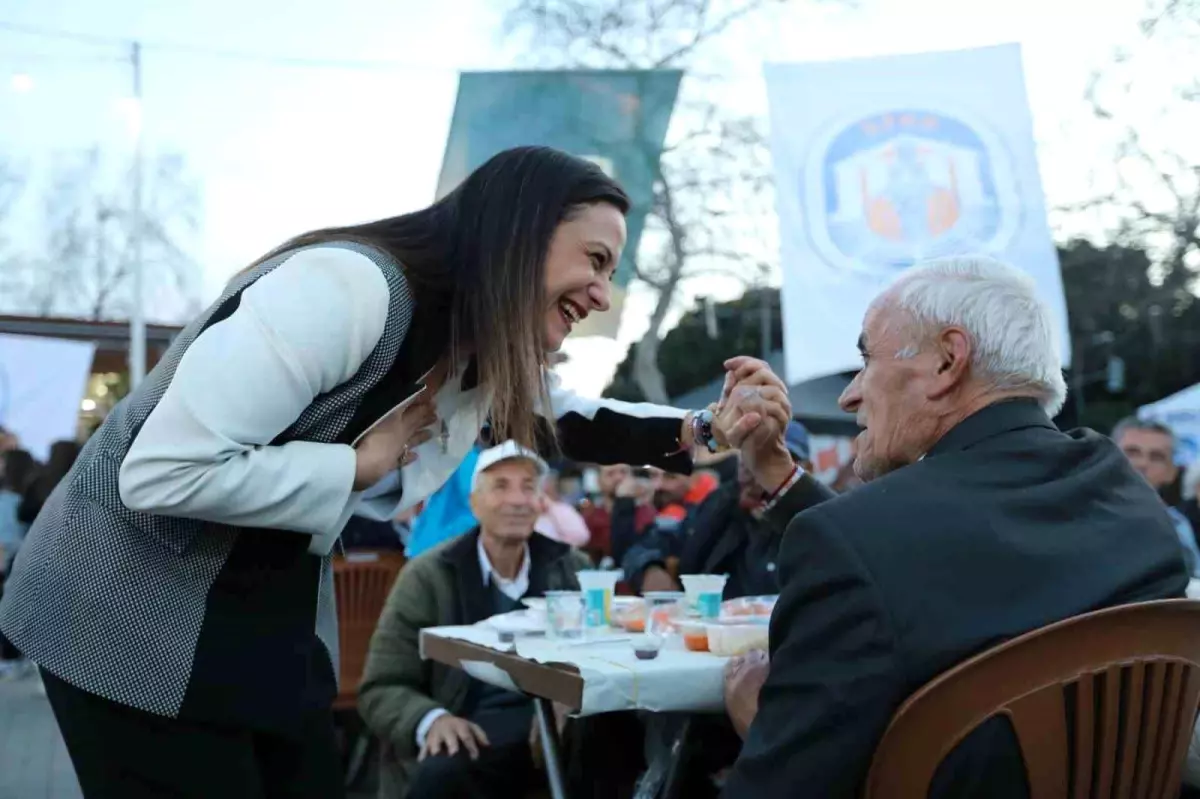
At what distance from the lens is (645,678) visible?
231 centimetres

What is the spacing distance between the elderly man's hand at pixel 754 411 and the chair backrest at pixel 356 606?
9.29 ft

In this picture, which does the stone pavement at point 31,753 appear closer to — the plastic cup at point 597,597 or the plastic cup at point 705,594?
the plastic cup at point 597,597

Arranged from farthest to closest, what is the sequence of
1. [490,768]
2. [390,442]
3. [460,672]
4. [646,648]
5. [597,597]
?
[460,672], [490,768], [597,597], [646,648], [390,442]

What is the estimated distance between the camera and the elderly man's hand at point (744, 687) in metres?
2.17

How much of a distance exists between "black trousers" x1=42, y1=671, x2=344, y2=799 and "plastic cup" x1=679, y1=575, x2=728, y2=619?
145 centimetres

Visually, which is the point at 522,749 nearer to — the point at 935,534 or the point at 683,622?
the point at 683,622

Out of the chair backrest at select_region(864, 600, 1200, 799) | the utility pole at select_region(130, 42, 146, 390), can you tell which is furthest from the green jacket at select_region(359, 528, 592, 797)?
the utility pole at select_region(130, 42, 146, 390)

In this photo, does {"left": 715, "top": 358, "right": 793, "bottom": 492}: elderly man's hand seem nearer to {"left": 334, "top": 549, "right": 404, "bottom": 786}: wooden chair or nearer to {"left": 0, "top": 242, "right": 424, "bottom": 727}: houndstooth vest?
{"left": 0, "top": 242, "right": 424, "bottom": 727}: houndstooth vest

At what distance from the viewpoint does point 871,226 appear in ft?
18.7

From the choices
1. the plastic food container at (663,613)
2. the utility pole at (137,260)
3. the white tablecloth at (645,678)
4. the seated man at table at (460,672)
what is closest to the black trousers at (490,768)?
the seated man at table at (460,672)

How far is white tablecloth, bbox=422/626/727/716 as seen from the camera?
2.25 m

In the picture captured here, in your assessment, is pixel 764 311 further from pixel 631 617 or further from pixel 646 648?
pixel 646 648

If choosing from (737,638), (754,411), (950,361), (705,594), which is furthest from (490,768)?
(950,361)

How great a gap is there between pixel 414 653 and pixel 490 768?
1.66 ft
